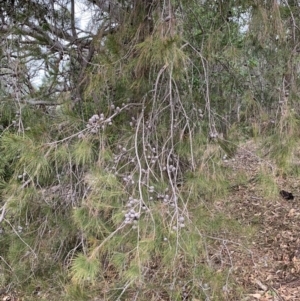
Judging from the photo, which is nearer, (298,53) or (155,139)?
(155,139)

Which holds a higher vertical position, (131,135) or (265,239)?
(131,135)

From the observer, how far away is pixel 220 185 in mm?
1899

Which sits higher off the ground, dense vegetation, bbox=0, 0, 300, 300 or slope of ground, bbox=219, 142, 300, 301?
dense vegetation, bbox=0, 0, 300, 300

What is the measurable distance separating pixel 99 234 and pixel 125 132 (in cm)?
56

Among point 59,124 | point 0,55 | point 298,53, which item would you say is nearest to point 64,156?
point 59,124

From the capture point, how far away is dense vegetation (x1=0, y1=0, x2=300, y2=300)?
1.69 m

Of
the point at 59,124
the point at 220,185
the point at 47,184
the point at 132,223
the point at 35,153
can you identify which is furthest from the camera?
the point at 47,184

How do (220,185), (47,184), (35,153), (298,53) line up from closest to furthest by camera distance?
1. (35,153)
2. (220,185)
3. (47,184)
4. (298,53)

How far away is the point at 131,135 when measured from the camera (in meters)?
2.01

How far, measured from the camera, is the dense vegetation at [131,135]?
1.69m

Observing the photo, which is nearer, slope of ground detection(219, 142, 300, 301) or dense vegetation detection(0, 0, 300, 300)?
dense vegetation detection(0, 0, 300, 300)

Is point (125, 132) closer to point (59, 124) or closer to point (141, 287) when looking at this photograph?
A: point (59, 124)

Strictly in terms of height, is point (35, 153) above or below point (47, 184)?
above

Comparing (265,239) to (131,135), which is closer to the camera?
(131,135)
